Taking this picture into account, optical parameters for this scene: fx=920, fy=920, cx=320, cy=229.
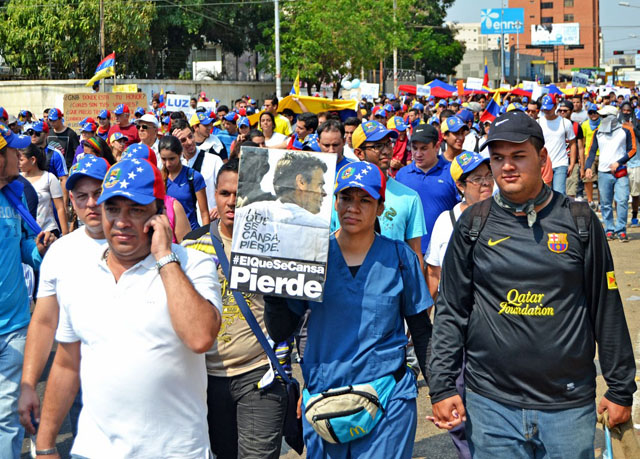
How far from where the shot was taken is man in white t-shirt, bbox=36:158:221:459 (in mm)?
3174

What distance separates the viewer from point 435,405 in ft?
12.0

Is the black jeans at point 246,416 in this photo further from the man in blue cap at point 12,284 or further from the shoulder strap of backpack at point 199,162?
the shoulder strap of backpack at point 199,162

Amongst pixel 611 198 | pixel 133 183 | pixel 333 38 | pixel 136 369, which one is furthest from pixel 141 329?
pixel 333 38

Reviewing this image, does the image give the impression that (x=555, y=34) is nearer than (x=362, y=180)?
No

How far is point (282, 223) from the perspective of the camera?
12.4 ft

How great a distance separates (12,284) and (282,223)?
1800 mm

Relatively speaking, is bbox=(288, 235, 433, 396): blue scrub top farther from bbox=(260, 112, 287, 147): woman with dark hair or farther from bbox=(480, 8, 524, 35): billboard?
bbox=(480, 8, 524, 35): billboard

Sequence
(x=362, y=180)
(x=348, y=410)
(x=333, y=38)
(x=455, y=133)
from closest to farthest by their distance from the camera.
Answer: (x=348, y=410)
(x=362, y=180)
(x=455, y=133)
(x=333, y=38)

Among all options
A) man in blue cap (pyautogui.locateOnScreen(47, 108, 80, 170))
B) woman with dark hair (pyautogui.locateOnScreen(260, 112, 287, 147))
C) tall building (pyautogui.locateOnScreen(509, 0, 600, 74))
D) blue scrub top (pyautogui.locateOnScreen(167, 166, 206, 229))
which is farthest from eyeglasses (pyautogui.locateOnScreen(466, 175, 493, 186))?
tall building (pyautogui.locateOnScreen(509, 0, 600, 74))

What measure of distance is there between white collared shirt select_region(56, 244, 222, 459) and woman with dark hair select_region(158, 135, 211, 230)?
443 cm

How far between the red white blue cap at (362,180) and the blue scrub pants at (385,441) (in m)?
0.89

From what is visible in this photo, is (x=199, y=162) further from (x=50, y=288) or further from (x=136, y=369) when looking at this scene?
(x=136, y=369)

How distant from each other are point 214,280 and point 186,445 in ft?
1.95

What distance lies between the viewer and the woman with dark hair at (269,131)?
1233 centimetres
